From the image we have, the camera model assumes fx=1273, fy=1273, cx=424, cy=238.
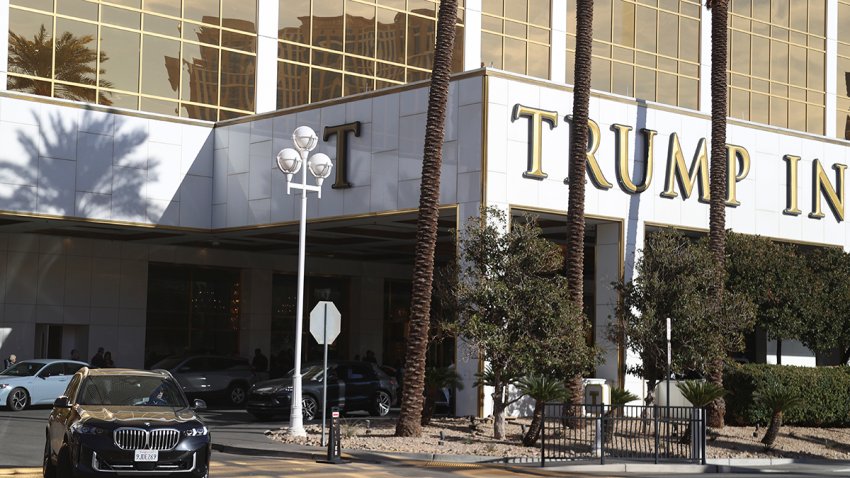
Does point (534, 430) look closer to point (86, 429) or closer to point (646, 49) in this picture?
point (86, 429)

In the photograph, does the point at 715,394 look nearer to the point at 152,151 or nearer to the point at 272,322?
the point at 152,151

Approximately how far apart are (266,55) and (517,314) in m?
19.0

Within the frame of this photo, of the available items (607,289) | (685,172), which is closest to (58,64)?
(607,289)

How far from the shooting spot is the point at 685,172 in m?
34.4

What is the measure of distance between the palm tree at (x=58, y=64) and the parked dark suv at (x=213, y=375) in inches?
322

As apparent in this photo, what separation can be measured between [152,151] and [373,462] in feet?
59.0

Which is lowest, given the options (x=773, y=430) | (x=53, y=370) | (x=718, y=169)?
(x=773, y=430)

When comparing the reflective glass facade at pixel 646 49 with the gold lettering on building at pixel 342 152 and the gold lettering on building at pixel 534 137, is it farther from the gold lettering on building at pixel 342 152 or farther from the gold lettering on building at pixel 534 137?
the gold lettering on building at pixel 534 137

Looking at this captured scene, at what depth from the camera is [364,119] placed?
110 feet

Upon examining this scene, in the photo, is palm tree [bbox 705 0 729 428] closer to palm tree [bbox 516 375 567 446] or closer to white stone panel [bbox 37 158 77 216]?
palm tree [bbox 516 375 567 446]

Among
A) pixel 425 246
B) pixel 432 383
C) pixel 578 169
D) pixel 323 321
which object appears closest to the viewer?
pixel 323 321

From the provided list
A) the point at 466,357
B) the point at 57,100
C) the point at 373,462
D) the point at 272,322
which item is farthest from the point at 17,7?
the point at 373,462

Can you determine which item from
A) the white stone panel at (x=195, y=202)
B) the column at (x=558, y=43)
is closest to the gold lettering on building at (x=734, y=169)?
the column at (x=558, y=43)

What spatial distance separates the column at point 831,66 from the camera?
52250 mm
